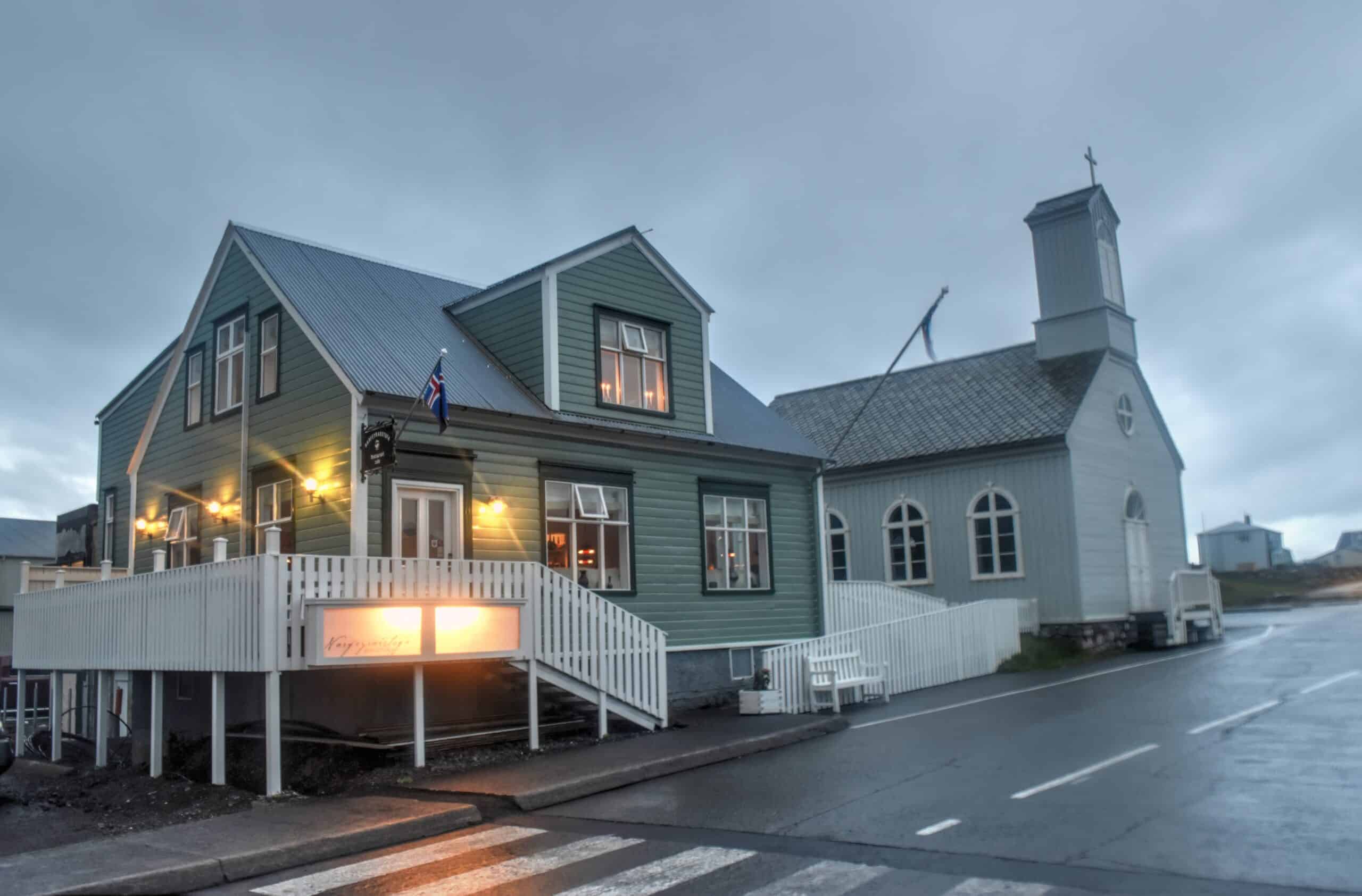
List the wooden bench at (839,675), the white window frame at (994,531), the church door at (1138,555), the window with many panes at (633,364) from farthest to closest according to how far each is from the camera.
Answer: the church door at (1138,555) → the white window frame at (994,531) → the window with many panes at (633,364) → the wooden bench at (839,675)

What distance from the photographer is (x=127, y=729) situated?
62.5 feet

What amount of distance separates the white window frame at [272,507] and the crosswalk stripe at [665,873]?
9.68 metres

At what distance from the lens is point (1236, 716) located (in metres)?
14.4

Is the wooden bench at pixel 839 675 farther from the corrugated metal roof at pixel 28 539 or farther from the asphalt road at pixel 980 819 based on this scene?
the corrugated metal roof at pixel 28 539

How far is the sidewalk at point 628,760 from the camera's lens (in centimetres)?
1150

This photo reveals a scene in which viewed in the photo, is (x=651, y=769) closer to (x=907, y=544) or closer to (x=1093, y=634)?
(x=1093, y=634)

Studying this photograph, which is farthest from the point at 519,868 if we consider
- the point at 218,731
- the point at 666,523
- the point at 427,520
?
the point at 666,523

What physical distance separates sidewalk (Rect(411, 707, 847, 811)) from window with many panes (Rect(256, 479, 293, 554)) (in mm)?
5289

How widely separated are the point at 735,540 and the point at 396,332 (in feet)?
22.6

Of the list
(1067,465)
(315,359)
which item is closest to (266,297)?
(315,359)

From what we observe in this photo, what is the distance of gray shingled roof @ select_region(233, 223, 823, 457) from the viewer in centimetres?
1620

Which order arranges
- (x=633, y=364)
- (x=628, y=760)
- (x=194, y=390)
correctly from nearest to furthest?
(x=628, y=760)
(x=633, y=364)
(x=194, y=390)

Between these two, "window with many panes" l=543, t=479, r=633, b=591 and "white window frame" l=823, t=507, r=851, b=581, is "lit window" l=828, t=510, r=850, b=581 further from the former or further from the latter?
"window with many panes" l=543, t=479, r=633, b=591

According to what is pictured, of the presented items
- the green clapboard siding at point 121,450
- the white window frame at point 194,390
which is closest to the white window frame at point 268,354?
the white window frame at point 194,390
